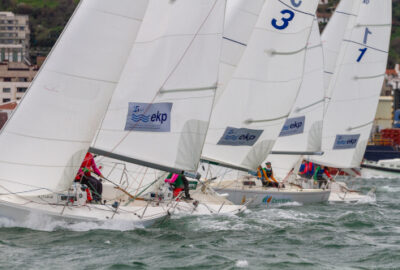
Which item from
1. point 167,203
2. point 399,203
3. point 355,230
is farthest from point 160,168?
point 399,203

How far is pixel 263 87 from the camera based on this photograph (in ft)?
74.9

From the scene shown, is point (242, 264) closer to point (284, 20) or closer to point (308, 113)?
point (284, 20)

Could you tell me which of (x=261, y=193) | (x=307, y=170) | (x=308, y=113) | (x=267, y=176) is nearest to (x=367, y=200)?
(x=307, y=170)

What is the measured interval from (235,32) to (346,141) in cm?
906

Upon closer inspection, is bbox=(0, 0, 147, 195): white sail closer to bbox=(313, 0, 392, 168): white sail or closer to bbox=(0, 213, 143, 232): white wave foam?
bbox=(0, 213, 143, 232): white wave foam

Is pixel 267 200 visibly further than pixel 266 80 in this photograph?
Yes

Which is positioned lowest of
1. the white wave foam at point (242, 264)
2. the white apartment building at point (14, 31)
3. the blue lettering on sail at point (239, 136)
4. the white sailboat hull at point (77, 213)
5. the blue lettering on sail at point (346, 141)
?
the white wave foam at point (242, 264)

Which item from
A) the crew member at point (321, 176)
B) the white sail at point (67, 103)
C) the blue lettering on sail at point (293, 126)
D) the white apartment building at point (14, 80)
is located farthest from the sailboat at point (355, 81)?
the white apartment building at point (14, 80)

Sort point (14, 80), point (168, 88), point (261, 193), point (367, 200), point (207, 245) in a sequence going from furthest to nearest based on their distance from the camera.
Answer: point (14, 80) < point (367, 200) < point (261, 193) < point (168, 88) < point (207, 245)

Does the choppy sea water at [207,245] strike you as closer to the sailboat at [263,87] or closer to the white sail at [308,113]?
the sailboat at [263,87]

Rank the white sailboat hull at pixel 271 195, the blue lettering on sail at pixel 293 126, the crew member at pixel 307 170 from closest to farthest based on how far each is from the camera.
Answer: the white sailboat hull at pixel 271 195
the blue lettering on sail at pixel 293 126
the crew member at pixel 307 170

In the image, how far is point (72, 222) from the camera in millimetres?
15680

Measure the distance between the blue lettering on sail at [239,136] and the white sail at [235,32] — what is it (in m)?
0.91

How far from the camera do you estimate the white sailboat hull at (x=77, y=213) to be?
15367 mm
